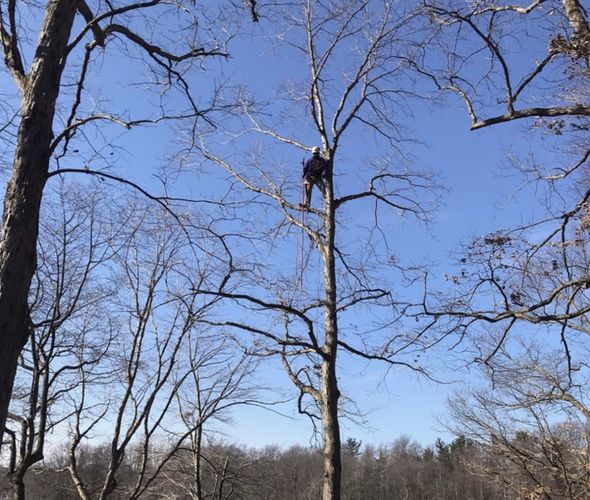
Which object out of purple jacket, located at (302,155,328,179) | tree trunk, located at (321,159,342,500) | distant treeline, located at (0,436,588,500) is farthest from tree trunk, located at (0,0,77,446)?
distant treeline, located at (0,436,588,500)

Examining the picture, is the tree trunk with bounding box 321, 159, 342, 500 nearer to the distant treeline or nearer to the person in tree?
the person in tree

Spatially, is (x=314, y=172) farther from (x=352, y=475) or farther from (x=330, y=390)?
(x=352, y=475)

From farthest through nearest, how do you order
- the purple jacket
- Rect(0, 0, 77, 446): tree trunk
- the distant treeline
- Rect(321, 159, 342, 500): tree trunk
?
the distant treeline < the purple jacket < Rect(321, 159, 342, 500): tree trunk < Rect(0, 0, 77, 446): tree trunk

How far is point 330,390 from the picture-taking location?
732 cm

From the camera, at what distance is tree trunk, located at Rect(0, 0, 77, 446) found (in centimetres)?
329

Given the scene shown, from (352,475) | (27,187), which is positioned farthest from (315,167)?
(352,475)

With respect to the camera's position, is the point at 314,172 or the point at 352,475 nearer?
the point at 314,172

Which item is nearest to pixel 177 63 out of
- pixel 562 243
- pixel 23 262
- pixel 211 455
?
pixel 23 262

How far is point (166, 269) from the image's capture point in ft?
34.5

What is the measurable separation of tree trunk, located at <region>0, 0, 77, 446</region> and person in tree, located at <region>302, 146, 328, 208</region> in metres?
4.86

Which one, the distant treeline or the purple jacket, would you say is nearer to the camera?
the purple jacket

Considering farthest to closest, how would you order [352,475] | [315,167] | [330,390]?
[352,475] → [315,167] → [330,390]

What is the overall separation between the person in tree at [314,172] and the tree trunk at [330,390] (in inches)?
31.4

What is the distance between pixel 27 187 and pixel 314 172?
215 inches
